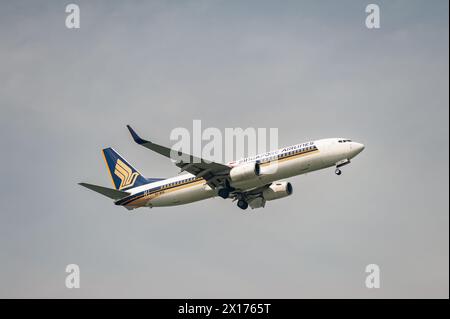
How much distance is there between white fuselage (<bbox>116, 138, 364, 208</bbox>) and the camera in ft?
190

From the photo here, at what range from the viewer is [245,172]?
59.6 metres

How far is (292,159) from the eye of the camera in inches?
2286

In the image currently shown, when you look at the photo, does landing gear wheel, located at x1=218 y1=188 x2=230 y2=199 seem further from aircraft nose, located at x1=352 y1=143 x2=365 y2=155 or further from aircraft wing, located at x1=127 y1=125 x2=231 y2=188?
aircraft nose, located at x1=352 y1=143 x2=365 y2=155

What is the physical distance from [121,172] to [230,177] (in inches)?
581

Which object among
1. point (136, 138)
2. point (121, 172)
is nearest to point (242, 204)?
point (121, 172)

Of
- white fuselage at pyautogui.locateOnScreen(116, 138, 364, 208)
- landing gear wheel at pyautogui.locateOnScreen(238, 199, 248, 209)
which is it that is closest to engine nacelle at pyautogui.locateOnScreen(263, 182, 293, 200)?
landing gear wheel at pyautogui.locateOnScreen(238, 199, 248, 209)

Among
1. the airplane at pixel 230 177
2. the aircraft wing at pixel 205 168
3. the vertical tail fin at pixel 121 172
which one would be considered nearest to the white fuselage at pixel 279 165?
the airplane at pixel 230 177

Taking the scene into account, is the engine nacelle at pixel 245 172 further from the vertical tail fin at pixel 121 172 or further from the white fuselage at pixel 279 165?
the vertical tail fin at pixel 121 172

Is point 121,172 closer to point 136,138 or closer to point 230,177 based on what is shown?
point 230,177

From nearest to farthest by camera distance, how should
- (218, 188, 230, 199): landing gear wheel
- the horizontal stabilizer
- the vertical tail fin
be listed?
(218, 188, 230, 199): landing gear wheel, the horizontal stabilizer, the vertical tail fin
